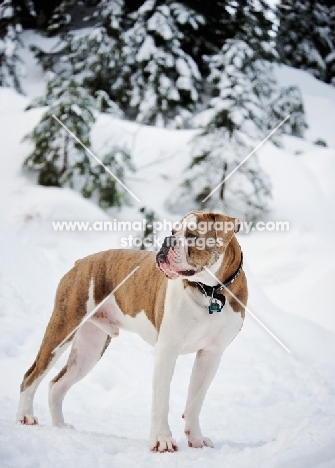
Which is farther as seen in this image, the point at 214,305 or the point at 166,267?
the point at 214,305

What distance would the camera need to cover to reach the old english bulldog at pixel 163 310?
8.27 feet

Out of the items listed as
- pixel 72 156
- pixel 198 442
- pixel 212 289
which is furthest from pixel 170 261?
pixel 72 156

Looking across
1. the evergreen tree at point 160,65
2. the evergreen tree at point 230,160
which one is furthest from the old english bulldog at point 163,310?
the evergreen tree at point 160,65

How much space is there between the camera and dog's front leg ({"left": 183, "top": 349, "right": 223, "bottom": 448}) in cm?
281

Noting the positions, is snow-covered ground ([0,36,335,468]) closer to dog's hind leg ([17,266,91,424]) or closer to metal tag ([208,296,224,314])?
dog's hind leg ([17,266,91,424])

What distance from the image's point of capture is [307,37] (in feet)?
57.6

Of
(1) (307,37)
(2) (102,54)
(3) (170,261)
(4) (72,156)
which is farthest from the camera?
(1) (307,37)

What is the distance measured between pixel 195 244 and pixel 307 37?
17045 mm

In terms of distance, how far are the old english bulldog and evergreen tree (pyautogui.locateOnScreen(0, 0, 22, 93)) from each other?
35.2 ft

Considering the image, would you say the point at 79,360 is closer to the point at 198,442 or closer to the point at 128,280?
the point at 128,280

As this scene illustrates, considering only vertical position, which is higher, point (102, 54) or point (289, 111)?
point (102, 54)

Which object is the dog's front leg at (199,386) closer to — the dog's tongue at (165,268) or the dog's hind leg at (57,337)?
the dog's tongue at (165,268)

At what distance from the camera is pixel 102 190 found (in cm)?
808

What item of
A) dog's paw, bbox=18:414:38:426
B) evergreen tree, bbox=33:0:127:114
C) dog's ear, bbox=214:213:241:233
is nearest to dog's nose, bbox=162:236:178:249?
dog's ear, bbox=214:213:241:233
